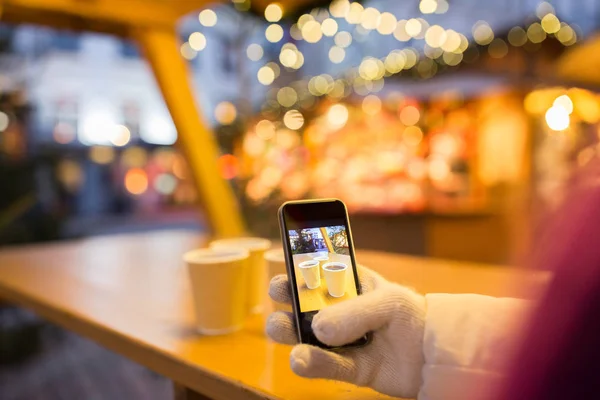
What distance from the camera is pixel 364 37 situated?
475 cm

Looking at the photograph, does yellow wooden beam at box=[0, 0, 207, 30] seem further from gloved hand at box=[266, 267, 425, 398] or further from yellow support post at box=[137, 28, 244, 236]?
gloved hand at box=[266, 267, 425, 398]

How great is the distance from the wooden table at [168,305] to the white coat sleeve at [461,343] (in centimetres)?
3

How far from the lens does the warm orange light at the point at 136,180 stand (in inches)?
359

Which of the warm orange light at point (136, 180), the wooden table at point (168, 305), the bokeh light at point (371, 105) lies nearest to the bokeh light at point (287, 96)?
the bokeh light at point (371, 105)

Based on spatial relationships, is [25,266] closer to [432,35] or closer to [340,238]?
[340,238]

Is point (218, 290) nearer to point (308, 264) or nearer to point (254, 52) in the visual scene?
point (308, 264)

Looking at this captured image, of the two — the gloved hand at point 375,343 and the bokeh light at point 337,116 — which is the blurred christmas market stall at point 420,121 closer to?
the bokeh light at point 337,116

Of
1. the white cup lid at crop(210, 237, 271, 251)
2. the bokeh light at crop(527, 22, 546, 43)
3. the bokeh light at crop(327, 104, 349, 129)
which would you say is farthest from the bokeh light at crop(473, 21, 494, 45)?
the white cup lid at crop(210, 237, 271, 251)

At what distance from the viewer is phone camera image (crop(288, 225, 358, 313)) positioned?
0.52 m

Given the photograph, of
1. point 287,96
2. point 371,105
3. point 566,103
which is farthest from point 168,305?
point 371,105

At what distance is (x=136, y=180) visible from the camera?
30.4 feet

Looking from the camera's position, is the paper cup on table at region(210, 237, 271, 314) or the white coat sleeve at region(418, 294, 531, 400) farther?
the paper cup on table at region(210, 237, 271, 314)

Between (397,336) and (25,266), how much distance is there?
1.31 meters

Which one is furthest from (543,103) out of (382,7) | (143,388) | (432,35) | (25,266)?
(25,266)
